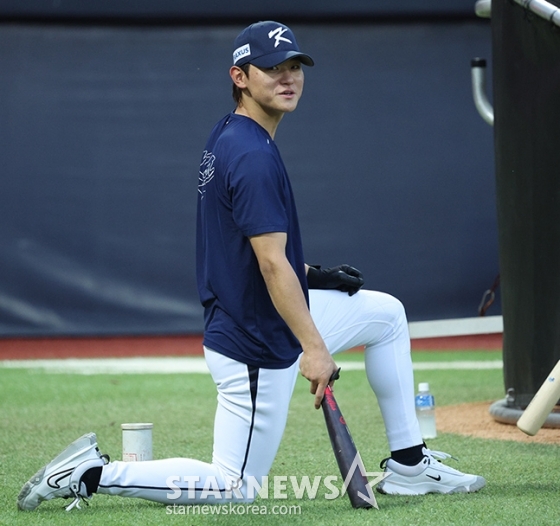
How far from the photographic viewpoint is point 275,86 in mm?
3219

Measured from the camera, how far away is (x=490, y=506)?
329 centimetres

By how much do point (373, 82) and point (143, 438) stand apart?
7.06 meters

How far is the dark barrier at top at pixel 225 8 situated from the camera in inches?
393

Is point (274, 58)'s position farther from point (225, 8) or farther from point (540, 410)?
point (225, 8)

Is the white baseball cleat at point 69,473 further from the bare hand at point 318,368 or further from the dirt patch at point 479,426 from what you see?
the dirt patch at point 479,426

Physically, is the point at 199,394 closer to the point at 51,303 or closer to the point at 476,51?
the point at 51,303

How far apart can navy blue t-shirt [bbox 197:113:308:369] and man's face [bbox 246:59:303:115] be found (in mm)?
85

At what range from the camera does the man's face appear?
10.5 ft

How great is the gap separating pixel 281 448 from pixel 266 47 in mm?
2168

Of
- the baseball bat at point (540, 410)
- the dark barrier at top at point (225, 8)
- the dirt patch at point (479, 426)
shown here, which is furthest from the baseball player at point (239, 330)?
the dark barrier at top at point (225, 8)

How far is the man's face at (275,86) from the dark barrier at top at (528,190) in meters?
2.16

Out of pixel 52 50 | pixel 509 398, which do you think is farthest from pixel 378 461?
pixel 52 50

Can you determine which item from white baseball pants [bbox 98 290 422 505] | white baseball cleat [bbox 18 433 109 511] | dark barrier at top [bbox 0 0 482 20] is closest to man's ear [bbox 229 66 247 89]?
white baseball pants [bbox 98 290 422 505]

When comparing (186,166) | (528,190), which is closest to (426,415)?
(528,190)
